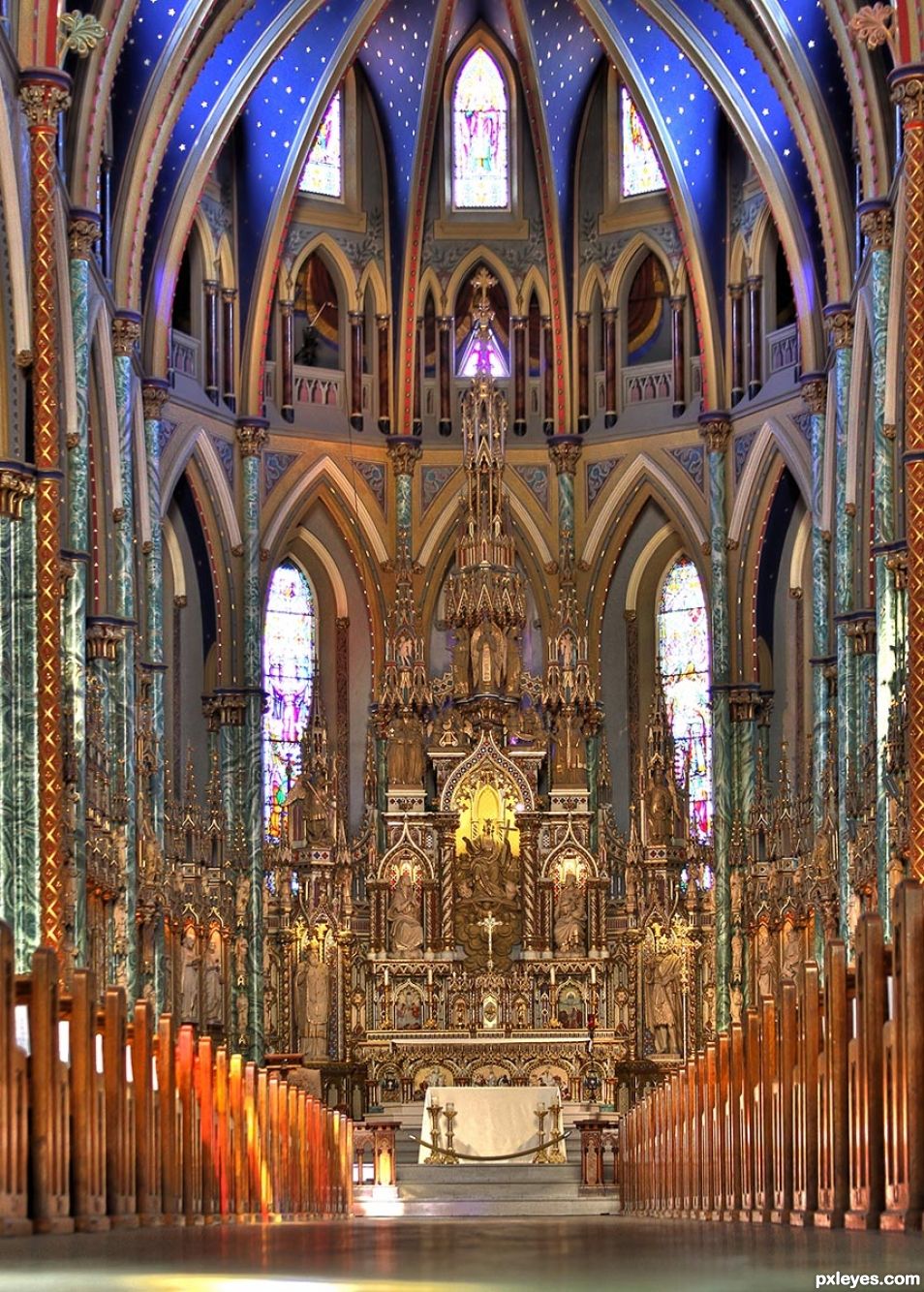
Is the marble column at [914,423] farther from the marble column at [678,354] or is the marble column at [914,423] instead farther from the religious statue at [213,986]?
the religious statue at [213,986]

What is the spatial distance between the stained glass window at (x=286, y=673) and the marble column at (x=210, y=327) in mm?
3913

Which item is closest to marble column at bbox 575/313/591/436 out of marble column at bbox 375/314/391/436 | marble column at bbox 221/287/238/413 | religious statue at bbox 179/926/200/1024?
marble column at bbox 375/314/391/436

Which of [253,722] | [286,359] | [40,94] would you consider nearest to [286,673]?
[253,722]

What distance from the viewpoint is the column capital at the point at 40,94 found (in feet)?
91.7

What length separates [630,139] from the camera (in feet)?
142

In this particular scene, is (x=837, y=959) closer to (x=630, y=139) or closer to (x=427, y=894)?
(x=427, y=894)

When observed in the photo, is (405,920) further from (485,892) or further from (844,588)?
(844,588)

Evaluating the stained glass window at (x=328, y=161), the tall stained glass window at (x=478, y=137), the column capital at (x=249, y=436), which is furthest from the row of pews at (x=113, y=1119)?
the tall stained glass window at (x=478, y=137)

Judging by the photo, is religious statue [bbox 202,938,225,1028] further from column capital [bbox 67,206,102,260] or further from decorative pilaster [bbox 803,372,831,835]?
column capital [bbox 67,206,102,260]

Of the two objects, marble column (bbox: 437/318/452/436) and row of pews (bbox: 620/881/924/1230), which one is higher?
marble column (bbox: 437/318/452/436)

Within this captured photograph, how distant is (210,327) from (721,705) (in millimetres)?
10891

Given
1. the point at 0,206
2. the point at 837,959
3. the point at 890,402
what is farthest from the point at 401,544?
the point at 837,959

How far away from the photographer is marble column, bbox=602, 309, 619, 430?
43.1 meters

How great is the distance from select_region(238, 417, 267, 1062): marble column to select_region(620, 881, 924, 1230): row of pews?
20.6m
